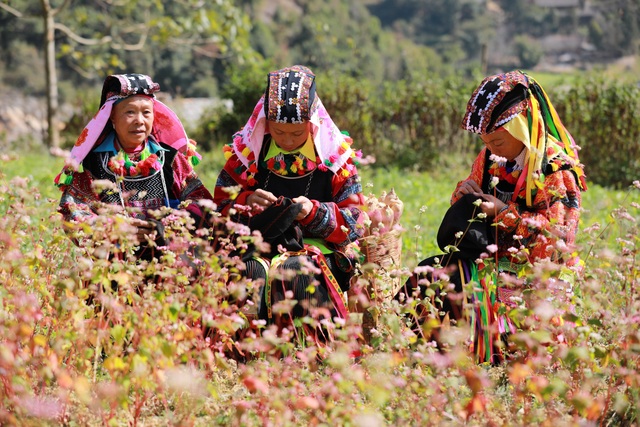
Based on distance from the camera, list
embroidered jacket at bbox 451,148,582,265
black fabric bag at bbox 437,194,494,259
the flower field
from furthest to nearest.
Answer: black fabric bag at bbox 437,194,494,259
embroidered jacket at bbox 451,148,582,265
the flower field

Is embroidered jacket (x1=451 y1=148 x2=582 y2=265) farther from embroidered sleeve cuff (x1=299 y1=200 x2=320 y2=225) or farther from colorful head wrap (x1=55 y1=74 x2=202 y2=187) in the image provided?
colorful head wrap (x1=55 y1=74 x2=202 y2=187)

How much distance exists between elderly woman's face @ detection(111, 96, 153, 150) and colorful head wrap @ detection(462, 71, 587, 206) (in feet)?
5.50

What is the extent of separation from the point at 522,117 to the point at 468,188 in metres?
0.48

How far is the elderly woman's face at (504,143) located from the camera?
3867 millimetres

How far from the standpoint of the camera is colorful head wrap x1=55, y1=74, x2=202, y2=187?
13.1 feet

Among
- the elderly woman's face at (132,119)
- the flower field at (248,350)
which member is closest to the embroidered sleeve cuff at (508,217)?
the flower field at (248,350)

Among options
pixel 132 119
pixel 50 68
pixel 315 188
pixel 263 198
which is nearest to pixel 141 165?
pixel 132 119

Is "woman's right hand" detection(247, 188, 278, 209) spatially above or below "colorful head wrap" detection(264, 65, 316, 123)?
below

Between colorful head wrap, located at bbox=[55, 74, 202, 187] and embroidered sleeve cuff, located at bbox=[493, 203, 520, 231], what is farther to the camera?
colorful head wrap, located at bbox=[55, 74, 202, 187]

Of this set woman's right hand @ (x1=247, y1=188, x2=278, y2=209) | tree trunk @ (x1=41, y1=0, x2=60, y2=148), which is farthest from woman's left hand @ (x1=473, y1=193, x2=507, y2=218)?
tree trunk @ (x1=41, y1=0, x2=60, y2=148)

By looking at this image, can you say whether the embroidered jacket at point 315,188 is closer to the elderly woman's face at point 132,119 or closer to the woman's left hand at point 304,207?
the woman's left hand at point 304,207

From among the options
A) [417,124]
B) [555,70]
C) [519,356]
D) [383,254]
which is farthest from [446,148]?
[555,70]

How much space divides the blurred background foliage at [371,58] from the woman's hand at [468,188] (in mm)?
6903

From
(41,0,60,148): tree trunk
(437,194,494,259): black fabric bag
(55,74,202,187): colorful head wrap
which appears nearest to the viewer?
(437,194,494,259): black fabric bag
